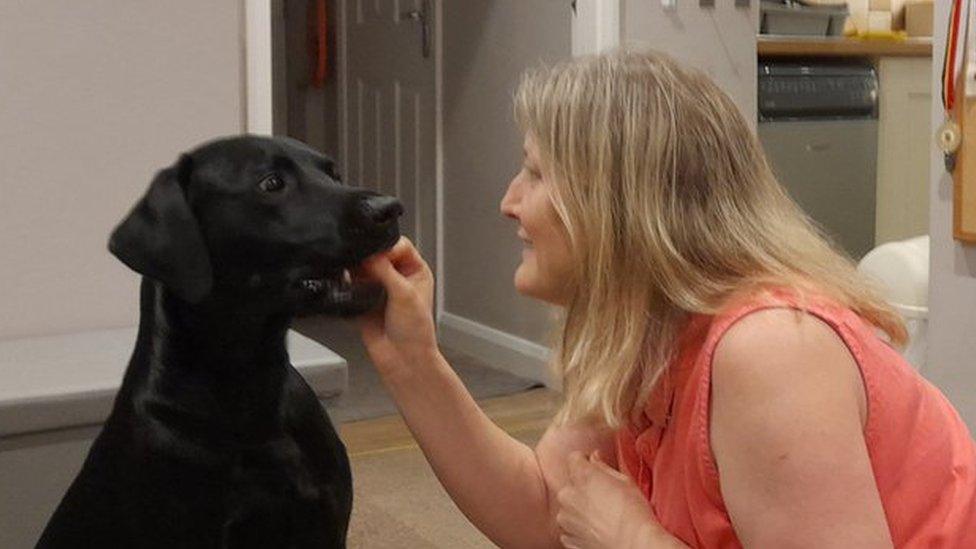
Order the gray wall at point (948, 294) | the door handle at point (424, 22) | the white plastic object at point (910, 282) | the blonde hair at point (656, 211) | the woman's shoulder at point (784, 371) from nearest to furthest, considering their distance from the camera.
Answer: the woman's shoulder at point (784, 371)
the blonde hair at point (656, 211)
the gray wall at point (948, 294)
the white plastic object at point (910, 282)
the door handle at point (424, 22)

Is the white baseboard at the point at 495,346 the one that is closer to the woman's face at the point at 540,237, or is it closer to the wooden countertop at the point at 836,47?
the wooden countertop at the point at 836,47

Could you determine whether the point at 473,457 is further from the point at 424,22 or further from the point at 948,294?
the point at 424,22

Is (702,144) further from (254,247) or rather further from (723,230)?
(254,247)

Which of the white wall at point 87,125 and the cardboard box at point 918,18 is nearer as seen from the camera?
the white wall at point 87,125

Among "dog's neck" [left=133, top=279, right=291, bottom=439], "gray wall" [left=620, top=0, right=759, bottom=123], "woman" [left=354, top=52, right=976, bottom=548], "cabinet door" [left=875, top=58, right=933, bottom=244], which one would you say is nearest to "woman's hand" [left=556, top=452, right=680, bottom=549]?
"woman" [left=354, top=52, right=976, bottom=548]

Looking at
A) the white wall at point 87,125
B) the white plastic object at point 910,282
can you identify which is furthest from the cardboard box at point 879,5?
the white wall at point 87,125

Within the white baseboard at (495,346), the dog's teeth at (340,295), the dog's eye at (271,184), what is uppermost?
the dog's eye at (271,184)

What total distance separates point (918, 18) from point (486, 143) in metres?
2.05

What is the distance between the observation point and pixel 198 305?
4.49 feet

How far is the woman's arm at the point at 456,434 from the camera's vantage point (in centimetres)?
135

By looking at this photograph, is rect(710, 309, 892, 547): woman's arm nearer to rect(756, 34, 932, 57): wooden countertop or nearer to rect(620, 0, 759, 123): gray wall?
rect(620, 0, 759, 123): gray wall

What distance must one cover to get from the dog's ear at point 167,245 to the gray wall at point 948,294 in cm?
171

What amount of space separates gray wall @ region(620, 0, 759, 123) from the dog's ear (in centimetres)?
250

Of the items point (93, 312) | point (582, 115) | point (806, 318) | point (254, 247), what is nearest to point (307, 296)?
point (254, 247)
